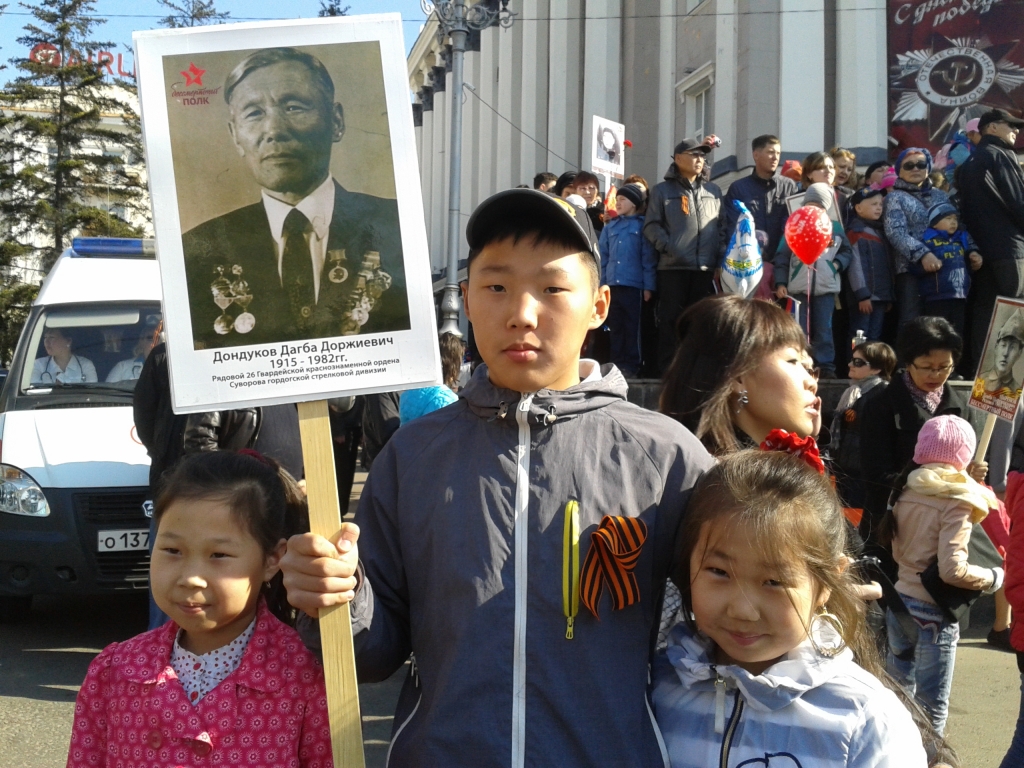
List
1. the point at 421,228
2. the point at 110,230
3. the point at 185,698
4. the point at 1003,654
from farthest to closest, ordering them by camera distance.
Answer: the point at 110,230 → the point at 1003,654 → the point at 185,698 → the point at 421,228

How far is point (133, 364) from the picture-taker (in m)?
7.67

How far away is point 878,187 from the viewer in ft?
Result: 33.1

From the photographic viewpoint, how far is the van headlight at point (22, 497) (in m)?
→ 6.72

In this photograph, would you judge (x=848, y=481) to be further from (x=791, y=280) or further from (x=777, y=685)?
(x=777, y=685)

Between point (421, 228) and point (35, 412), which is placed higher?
point (421, 228)

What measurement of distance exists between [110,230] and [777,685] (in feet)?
95.6

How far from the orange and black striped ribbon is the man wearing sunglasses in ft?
24.7

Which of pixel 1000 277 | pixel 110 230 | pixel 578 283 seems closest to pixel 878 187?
pixel 1000 277

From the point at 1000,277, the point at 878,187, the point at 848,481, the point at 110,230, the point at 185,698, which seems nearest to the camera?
the point at 185,698

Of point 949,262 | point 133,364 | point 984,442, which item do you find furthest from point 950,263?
point 133,364

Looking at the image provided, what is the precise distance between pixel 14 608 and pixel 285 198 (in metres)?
6.45

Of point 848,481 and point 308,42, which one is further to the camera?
point 848,481

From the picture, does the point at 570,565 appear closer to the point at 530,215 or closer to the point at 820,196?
the point at 530,215

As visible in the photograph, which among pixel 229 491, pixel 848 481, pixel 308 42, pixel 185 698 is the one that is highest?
pixel 308 42
